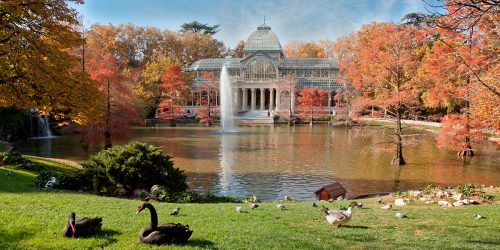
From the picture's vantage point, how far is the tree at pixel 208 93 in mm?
54362

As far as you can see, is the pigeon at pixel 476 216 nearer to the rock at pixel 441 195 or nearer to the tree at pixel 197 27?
the rock at pixel 441 195

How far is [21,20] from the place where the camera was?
13273mm

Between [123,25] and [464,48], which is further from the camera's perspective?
[123,25]

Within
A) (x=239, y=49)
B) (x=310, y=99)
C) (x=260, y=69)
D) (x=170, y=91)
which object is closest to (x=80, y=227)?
(x=170, y=91)

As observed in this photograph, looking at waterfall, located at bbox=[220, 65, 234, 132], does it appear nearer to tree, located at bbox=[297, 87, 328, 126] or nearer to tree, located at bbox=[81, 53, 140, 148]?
tree, located at bbox=[297, 87, 328, 126]

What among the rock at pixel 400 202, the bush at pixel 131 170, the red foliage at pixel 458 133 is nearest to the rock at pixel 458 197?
the rock at pixel 400 202

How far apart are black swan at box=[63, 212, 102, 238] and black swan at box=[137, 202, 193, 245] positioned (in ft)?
3.04

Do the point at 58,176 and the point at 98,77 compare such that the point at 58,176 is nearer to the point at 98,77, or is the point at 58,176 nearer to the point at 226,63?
the point at 98,77

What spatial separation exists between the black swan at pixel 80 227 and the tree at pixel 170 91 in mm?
45634

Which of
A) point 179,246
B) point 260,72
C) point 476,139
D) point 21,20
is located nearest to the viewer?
point 179,246

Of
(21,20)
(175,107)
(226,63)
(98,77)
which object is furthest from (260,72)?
(21,20)

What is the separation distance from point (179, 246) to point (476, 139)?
23.7 m

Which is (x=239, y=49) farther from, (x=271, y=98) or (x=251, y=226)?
(x=251, y=226)

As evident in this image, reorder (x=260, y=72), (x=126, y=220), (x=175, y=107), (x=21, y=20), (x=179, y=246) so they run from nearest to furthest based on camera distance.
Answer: (x=179, y=246)
(x=126, y=220)
(x=21, y=20)
(x=175, y=107)
(x=260, y=72)
